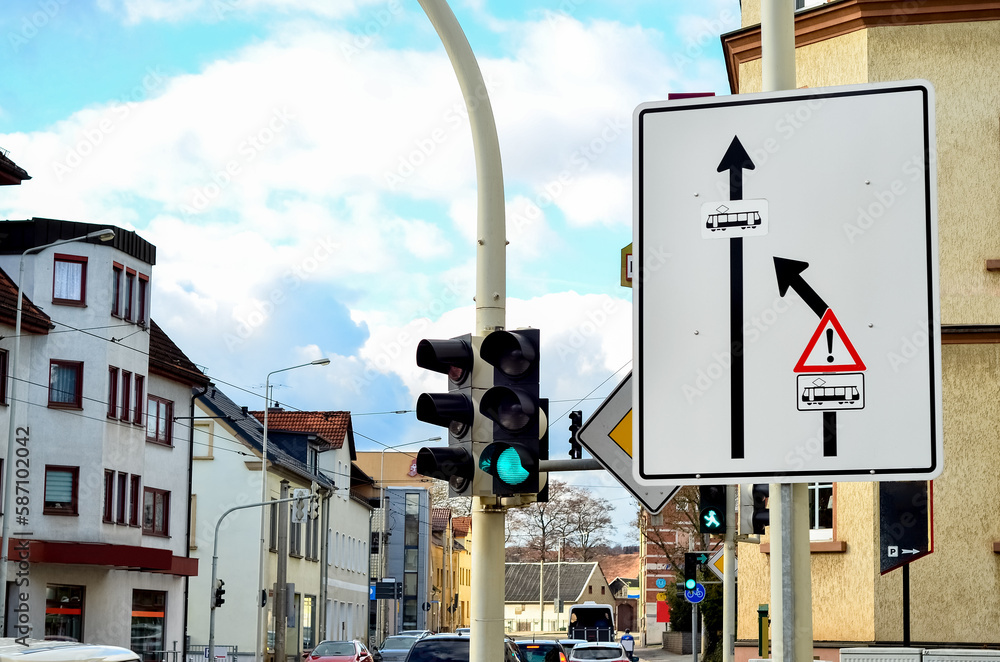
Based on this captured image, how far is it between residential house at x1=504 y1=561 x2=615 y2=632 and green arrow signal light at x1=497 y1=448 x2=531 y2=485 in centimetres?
12352

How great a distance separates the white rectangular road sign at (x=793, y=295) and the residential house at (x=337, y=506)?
197ft

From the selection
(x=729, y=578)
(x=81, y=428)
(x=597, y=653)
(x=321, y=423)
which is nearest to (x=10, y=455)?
(x=81, y=428)

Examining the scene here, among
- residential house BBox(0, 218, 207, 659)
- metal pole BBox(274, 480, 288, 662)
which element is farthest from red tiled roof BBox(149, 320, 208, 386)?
metal pole BBox(274, 480, 288, 662)

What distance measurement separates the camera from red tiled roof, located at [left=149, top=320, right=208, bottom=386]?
4584cm

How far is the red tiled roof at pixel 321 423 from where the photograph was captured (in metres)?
70.4

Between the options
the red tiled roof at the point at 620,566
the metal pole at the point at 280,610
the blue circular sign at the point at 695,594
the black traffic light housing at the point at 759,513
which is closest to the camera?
the black traffic light housing at the point at 759,513

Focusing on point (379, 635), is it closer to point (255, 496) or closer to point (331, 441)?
point (331, 441)

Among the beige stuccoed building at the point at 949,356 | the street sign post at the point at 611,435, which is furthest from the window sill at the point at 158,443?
the street sign post at the point at 611,435

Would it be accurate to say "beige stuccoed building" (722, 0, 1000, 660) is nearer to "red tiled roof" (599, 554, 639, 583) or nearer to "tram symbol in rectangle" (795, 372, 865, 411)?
"tram symbol in rectangle" (795, 372, 865, 411)

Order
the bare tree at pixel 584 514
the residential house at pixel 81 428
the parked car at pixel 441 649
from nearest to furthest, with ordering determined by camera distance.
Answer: the parked car at pixel 441 649 < the residential house at pixel 81 428 < the bare tree at pixel 584 514

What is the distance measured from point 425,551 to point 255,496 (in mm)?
43302

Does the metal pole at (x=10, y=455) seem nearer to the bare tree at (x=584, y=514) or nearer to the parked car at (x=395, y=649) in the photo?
the parked car at (x=395, y=649)

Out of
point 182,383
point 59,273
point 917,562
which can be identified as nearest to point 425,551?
point 182,383

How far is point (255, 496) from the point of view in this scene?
5653 centimetres
